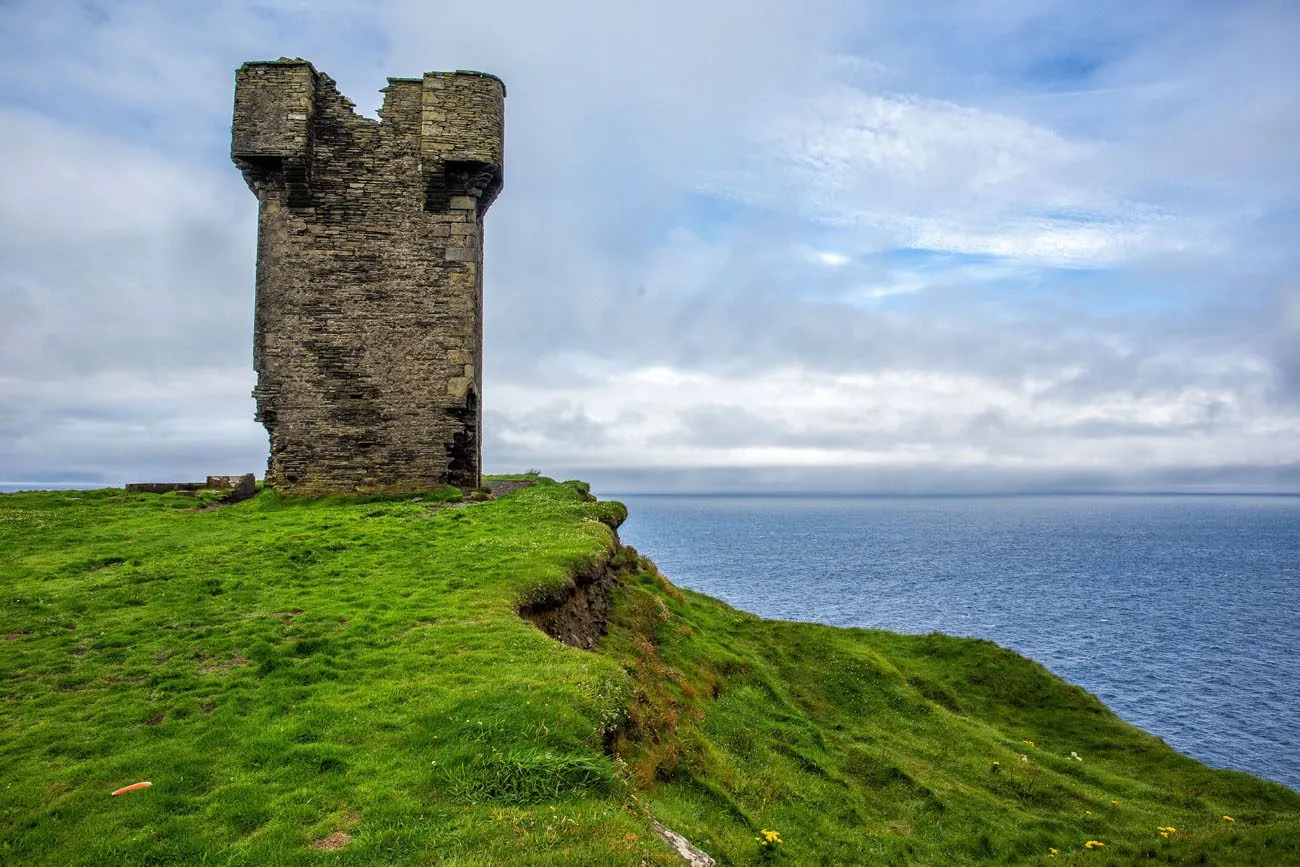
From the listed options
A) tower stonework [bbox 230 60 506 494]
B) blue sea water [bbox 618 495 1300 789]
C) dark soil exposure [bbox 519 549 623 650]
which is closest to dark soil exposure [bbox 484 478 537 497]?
tower stonework [bbox 230 60 506 494]

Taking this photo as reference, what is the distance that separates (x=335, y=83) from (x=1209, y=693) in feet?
208

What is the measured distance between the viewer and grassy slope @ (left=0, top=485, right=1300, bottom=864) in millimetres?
9047

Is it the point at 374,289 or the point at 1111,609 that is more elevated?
the point at 374,289

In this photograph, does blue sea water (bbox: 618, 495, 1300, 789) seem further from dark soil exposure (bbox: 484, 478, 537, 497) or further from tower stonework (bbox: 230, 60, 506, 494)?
tower stonework (bbox: 230, 60, 506, 494)

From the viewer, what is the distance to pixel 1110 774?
25.4 meters

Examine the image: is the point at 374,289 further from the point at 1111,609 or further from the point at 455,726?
the point at 1111,609

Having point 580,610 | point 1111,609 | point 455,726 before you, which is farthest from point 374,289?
point 1111,609

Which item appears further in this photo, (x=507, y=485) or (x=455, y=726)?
(x=507, y=485)

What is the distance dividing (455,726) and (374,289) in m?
23.8

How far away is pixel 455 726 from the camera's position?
35.0 feet

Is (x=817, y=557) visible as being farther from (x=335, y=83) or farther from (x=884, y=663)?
(x=335, y=83)

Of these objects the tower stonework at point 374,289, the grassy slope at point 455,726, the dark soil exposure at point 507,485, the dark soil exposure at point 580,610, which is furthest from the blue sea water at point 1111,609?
the tower stonework at point 374,289

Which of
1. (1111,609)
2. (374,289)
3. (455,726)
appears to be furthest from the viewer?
(1111,609)

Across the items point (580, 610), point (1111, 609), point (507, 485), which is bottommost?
point (1111, 609)
